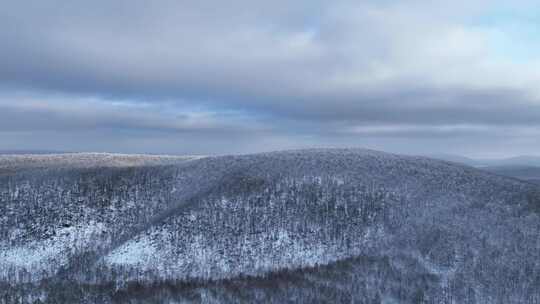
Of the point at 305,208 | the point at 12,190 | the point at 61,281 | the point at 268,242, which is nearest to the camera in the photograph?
the point at 61,281

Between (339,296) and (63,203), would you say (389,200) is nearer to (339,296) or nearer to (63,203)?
(339,296)

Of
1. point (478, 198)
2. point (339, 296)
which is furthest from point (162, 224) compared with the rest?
point (478, 198)

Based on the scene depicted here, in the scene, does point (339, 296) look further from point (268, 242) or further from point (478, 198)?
point (478, 198)

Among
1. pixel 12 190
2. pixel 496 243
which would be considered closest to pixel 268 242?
pixel 496 243

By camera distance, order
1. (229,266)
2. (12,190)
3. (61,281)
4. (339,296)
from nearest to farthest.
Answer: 1. (339,296)
2. (61,281)
3. (229,266)
4. (12,190)

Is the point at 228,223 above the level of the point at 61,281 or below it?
above

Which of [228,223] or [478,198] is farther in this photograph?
[478,198]

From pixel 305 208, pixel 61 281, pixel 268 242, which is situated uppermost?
pixel 305 208
